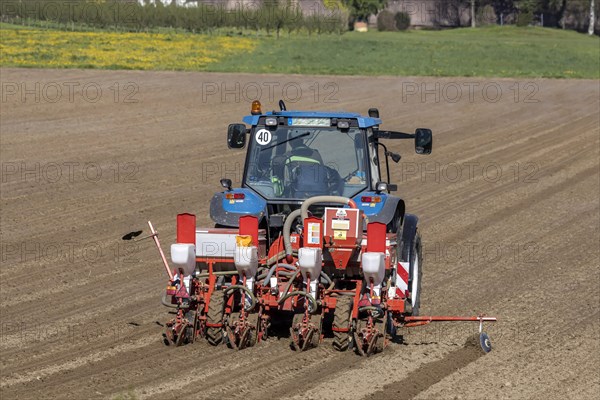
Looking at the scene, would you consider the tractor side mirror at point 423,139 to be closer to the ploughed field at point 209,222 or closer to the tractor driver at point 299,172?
the tractor driver at point 299,172

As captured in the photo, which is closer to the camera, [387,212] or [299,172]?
[387,212]

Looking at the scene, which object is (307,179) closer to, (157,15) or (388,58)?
(388,58)

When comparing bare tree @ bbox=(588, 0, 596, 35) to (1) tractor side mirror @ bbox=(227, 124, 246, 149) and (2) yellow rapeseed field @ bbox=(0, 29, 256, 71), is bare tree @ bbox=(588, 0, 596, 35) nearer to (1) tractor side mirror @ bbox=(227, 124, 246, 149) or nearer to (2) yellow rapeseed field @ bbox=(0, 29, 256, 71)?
(2) yellow rapeseed field @ bbox=(0, 29, 256, 71)

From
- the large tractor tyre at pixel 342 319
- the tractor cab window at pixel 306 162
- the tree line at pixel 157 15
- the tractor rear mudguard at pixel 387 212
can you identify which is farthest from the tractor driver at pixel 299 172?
the tree line at pixel 157 15

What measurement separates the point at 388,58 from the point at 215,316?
3728 centimetres

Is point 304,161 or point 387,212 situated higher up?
point 304,161

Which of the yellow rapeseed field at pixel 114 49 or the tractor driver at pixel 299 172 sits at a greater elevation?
the tractor driver at pixel 299 172

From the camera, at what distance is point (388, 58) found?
4522cm

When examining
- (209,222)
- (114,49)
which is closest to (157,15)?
(114,49)

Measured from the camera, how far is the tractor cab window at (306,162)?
9867 mm

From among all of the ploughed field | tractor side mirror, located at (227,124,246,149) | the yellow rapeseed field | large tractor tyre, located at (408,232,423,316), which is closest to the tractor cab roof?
tractor side mirror, located at (227,124,246,149)

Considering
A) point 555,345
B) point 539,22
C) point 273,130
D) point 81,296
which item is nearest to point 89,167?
point 81,296

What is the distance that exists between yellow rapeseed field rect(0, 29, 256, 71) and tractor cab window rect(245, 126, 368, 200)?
27890mm

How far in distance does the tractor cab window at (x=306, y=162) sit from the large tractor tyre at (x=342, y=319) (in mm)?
1328
